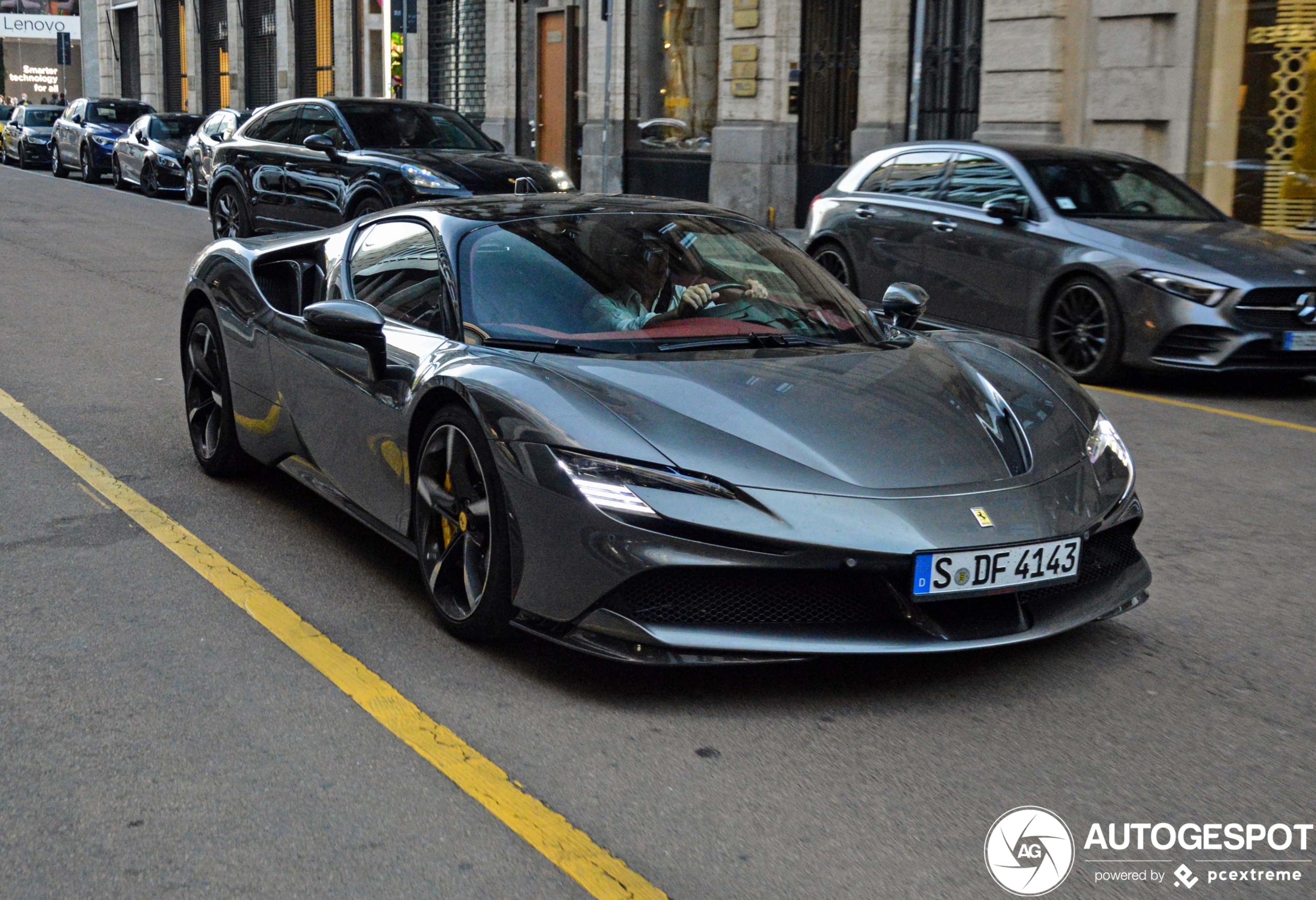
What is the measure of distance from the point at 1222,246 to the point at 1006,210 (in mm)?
1403

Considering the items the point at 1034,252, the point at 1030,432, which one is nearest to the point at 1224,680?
the point at 1030,432

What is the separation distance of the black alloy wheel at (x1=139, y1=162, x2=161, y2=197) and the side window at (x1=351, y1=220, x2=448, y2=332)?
2328 cm

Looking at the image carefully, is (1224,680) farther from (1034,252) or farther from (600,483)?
(1034,252)

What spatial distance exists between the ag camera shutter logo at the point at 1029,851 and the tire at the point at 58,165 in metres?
33.8

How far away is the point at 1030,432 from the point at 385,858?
216cm

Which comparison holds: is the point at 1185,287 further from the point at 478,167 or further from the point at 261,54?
the point at 261,54

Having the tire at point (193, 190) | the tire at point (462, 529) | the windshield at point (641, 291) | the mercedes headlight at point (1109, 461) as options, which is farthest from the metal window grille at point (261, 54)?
the mercedes headlight at point (1109, 461)

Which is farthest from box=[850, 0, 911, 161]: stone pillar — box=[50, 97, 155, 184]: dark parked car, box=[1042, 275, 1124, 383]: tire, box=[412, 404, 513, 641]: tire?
box=[50, 97, 155, 184]: dark parked car

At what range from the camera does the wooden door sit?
26484mm

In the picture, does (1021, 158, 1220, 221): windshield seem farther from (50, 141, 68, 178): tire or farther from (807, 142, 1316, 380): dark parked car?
(50, 141, 68, 178): tire

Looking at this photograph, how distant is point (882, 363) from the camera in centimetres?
465

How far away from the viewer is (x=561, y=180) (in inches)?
568

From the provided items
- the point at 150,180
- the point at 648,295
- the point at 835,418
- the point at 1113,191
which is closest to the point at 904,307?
the point at 648,295

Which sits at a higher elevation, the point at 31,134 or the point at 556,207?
the point at 556,207
